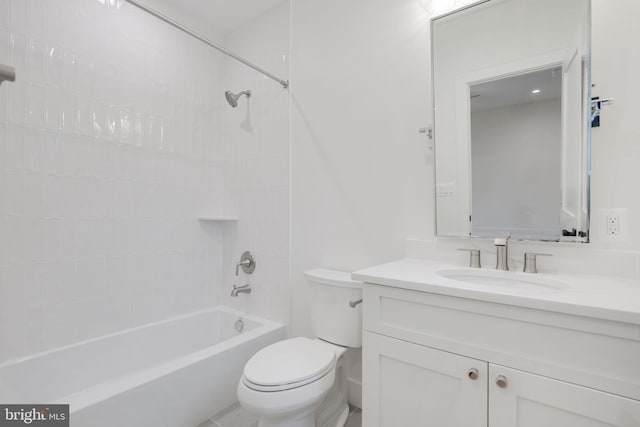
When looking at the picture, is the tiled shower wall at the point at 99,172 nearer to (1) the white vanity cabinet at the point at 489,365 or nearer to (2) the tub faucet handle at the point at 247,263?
(2) the tub faucet handle at the point at 247,263

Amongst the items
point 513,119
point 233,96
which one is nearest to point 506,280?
point 513,119

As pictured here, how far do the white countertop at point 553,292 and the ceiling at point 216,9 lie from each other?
206 centimetres

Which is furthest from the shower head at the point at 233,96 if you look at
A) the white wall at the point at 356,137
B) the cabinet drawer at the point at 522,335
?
the cabinet drawer at the point at 522,335

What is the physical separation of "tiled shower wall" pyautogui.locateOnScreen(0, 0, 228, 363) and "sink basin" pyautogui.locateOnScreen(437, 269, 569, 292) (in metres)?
1.83

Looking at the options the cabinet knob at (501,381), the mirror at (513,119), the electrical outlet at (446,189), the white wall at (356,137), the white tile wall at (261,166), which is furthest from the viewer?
the white tile wall at (261,166)

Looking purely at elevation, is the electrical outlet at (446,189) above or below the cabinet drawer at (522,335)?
above

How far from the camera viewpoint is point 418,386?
1.01 meters

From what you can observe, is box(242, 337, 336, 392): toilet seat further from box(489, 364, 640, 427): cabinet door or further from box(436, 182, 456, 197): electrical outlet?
box(436, 182, 456, 197): electrical outlet

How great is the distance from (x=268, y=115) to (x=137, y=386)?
1744 millimetres

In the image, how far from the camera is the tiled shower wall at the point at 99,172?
5.04 feet

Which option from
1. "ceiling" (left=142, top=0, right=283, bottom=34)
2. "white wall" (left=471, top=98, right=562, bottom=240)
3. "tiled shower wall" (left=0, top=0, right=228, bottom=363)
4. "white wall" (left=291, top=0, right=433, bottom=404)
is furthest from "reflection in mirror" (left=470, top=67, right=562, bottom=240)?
"tiled shower wall" (left=0, top=0, right=228, bottom=363)

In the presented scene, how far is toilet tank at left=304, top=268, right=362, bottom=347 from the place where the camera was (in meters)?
1.53

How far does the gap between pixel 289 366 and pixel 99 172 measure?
5.14ft

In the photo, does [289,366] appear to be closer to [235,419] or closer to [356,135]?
[235,419]
